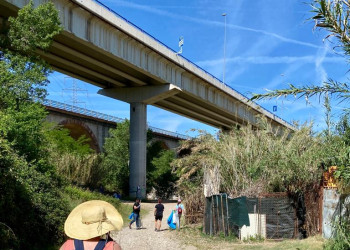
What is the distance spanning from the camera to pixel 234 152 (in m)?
19.8

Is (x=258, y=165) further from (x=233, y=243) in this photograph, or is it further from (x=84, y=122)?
(x=84, y=122)

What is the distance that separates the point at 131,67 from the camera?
105 feet

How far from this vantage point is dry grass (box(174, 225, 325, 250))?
45.4ft

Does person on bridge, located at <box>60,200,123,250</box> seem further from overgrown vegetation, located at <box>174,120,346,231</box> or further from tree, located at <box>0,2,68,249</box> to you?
overgrown vegetation, located at <box>174,120,346,231</box>

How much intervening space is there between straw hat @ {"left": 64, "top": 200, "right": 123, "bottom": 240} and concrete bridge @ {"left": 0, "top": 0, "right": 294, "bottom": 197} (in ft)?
58.7

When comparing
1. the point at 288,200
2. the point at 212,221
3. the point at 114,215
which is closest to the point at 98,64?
the point at 212,221

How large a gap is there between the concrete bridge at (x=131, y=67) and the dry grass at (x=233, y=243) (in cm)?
697

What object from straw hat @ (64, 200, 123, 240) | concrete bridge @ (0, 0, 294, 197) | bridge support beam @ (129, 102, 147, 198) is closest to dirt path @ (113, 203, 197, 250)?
concrete bridge @ (0, 0, 294, 197)

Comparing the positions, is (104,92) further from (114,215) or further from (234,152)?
(114,215)

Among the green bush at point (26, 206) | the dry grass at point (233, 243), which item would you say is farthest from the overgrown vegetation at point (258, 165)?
the green bush at point (26, 206)

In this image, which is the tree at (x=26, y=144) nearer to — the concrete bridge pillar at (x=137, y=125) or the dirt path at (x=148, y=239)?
the dirt path at (x=148, y=239)

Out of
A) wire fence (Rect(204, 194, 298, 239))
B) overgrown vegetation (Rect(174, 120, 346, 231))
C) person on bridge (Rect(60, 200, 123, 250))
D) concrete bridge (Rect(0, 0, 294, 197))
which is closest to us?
person on bridge (Rect(60, 200, 123, 250))

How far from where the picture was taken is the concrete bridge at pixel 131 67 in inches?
1008

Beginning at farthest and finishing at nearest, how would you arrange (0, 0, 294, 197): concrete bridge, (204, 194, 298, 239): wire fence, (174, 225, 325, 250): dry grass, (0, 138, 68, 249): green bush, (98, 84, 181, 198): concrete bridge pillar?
(98, 84, 181, 198): concrete bridge pillar < (0, 0, 294, 197): concrete bridge < (204, 194, 298, 239): wire fence < (174, 225, 325, 250): dry grass < (0, 138, 68, 249): green bush
